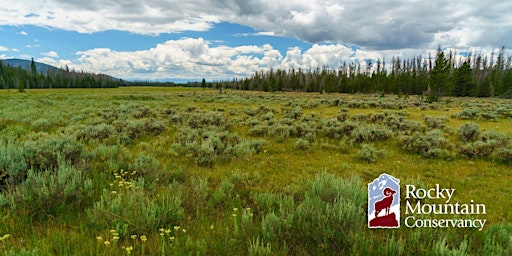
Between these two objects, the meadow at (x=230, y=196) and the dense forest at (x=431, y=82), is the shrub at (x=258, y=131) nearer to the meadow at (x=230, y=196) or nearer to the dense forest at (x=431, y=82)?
the meadow at (x=230, y=196)

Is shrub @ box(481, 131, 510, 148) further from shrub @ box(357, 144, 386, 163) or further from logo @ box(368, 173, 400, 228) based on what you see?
logo @ box(368, 173, 400, 228)

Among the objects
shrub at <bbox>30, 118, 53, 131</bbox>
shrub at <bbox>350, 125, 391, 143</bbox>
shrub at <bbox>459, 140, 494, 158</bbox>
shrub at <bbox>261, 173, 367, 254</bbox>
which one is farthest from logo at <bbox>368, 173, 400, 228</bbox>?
shrub at <bbox>30, 118, 53, 131</bbox>

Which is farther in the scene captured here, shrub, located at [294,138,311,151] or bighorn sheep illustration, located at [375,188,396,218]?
shrub, located at [294,138,311,151]

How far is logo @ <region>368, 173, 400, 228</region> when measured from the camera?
151 inches

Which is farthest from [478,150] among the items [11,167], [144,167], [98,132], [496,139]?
[98,132]

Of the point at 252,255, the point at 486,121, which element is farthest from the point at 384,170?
the point at 486,121

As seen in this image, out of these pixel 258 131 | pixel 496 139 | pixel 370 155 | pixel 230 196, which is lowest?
pixel 230 196

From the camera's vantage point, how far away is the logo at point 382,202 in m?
3.84

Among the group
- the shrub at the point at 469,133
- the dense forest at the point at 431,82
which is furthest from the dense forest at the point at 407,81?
the shrub at the point at 469,133

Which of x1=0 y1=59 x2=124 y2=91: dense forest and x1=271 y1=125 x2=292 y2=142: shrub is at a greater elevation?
x1=0 y1=59 x2=124 y2=91: dense forest

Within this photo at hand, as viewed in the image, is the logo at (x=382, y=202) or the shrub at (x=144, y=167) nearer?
the logo at (x=382, y=202)

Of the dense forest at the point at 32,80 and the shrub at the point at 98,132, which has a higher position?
the dense forest at the point at 32,80

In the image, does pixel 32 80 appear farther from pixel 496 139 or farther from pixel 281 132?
pixel 496 139

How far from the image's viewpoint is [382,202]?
12.8ft
